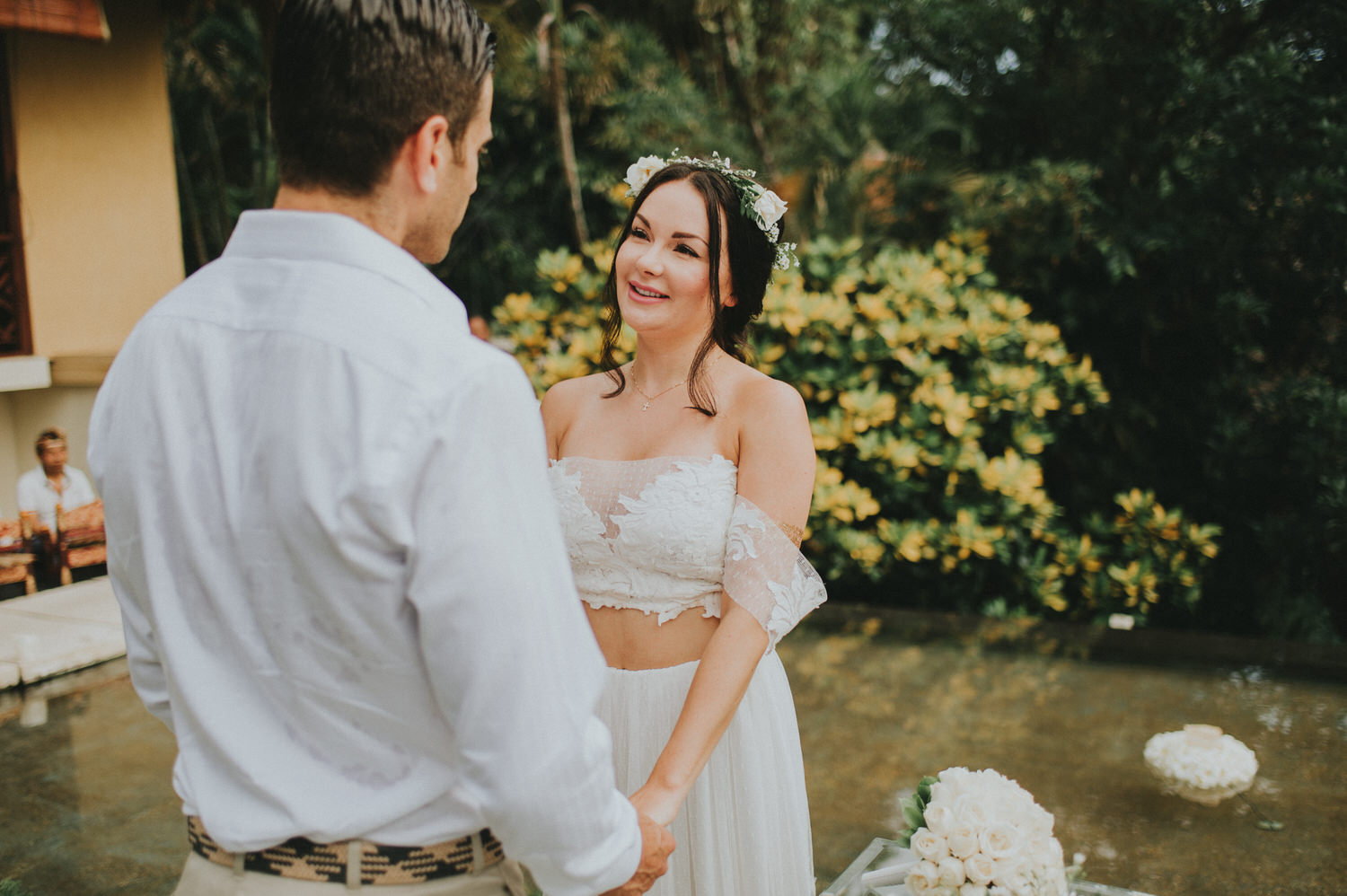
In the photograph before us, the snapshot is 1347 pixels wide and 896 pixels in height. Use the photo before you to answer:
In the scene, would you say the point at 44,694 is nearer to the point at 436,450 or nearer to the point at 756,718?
the point at 756,718

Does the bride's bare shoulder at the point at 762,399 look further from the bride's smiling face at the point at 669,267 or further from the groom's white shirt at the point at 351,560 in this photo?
the groom's white shirt at the point at 351,560

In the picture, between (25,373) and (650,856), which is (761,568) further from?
Result: (25,373)

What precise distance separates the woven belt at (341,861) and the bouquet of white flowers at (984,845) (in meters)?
1.19

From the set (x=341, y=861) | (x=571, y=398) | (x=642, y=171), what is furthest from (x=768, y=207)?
(x=341, y=861)

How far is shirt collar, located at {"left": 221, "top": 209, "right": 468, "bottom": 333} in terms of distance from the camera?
1.15 meters

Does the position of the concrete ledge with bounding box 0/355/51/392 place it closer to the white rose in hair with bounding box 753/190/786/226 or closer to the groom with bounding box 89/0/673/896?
the white rose in hair with bounding box 753/190/786/226

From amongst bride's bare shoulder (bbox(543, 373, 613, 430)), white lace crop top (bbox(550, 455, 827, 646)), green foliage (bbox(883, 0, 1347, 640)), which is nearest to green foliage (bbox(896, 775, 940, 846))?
A: white lace crop top (bbox(550, 455, 827, 646))

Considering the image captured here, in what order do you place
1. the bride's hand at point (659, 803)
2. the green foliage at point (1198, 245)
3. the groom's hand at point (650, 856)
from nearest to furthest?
the groom's hand at point (650, 856)
the bride's hand at point (659, 803)
the green foliage at point (1198, 245)

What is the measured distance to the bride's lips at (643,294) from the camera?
2.18m

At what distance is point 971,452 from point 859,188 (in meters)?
2.50

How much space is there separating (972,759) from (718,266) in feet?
8.12

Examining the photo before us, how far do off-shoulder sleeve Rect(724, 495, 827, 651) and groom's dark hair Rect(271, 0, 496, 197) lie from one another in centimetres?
108

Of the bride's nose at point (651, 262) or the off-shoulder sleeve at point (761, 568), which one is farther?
the bride's nose at point (651, 262)

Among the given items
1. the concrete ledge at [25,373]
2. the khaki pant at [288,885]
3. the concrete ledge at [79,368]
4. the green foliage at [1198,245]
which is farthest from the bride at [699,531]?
the concrete ledge at [25,373]
